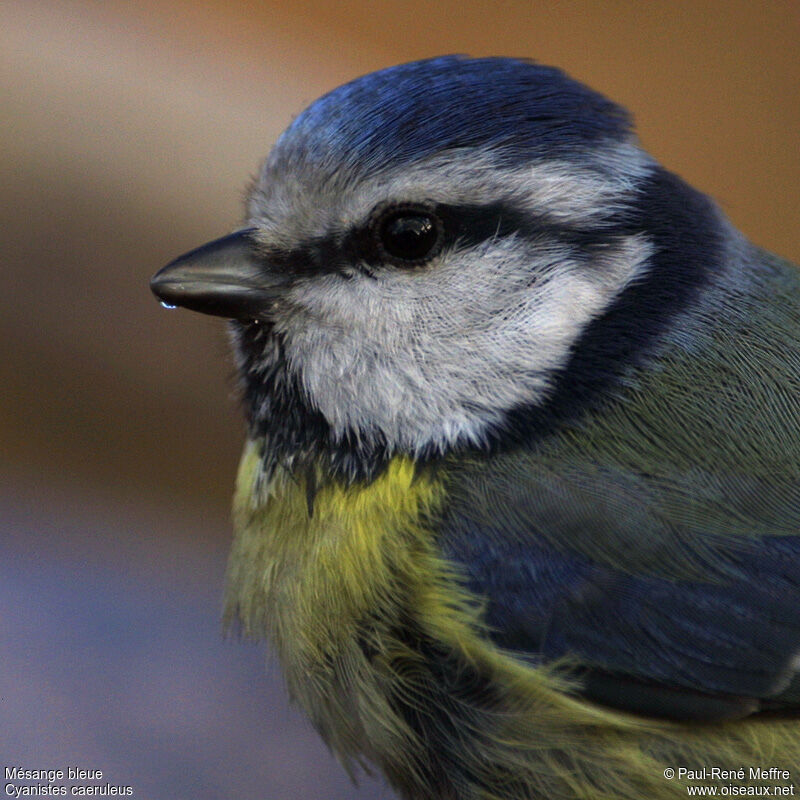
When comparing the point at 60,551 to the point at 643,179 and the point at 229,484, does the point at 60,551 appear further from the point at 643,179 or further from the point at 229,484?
the point at 643,179

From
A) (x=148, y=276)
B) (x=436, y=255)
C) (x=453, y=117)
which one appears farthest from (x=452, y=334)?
(x=148, y=276)

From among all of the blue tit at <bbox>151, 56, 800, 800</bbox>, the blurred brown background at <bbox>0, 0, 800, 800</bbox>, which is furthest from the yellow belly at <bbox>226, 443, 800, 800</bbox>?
the blurred brown background at <bbox>0, 0, 800, 800</bbox>

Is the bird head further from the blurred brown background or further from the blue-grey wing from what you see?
the blurred brown background

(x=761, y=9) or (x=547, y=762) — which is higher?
(x=761, y=9)

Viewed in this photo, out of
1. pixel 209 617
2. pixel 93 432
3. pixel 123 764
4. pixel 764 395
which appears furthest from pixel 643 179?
pixel 93 432

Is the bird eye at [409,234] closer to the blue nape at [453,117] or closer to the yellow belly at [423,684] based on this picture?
the blue nape at [453,117]

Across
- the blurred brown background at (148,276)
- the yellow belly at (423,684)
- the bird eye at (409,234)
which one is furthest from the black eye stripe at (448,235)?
the blurred brown background at (148,276)

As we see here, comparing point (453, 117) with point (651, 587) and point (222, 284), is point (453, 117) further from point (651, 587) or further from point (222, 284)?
point (651, 587)
